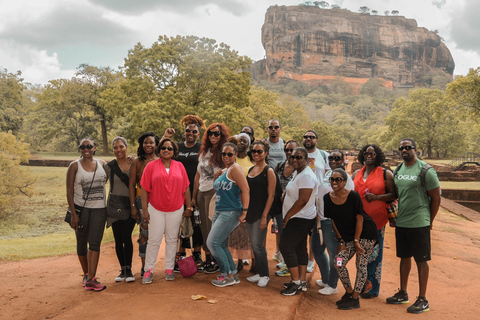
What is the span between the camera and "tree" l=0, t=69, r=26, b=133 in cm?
2588

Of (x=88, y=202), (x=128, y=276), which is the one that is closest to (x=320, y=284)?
(x=128, y=276)

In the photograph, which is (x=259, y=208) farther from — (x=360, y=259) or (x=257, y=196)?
(x=360, y=259)

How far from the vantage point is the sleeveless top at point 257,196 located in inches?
173

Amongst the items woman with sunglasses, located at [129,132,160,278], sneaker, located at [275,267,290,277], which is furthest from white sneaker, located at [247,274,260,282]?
woman with sunglasses, located at [129,132,160,278]

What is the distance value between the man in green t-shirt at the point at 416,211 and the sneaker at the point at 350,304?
1.88 ft

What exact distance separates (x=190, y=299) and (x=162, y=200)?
1138mm

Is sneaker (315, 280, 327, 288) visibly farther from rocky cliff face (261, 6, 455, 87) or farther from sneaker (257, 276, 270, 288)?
rocky cliff face (261, 6, 455, 87)

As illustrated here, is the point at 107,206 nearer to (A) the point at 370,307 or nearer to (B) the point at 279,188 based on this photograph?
(B) the point at 279,188

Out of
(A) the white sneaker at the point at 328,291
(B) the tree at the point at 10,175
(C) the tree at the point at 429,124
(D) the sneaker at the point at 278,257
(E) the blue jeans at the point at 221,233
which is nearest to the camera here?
(E) the blue jeans at the point at 221,233

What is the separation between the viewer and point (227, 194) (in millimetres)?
4309

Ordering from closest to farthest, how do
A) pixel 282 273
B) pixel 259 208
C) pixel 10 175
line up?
pixel 259 208
pixel 282 273
pixel 10 175

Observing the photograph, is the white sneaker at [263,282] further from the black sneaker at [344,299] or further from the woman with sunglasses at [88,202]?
the woman with sunglasses at [88,202]

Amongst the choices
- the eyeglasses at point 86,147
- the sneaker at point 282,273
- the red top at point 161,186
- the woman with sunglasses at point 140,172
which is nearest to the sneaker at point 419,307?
the sneaker at point 282,273

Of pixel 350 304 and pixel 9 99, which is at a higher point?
pixel 9 99
